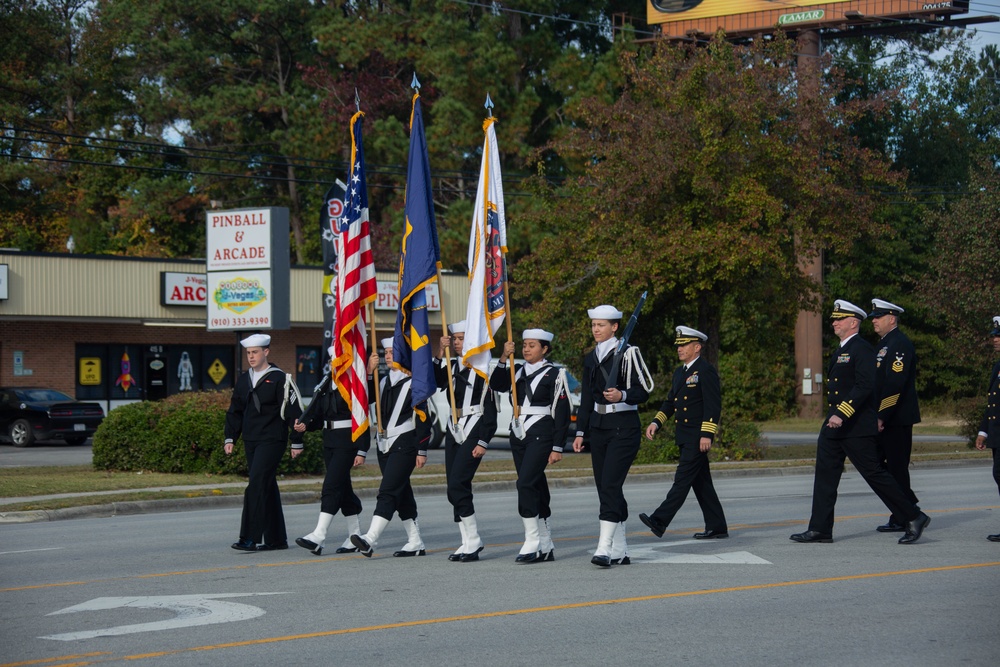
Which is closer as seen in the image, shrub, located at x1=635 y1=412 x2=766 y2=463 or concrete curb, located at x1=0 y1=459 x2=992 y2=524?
concrete curb, located at x1=0 y1=459 x2=992 y2=524

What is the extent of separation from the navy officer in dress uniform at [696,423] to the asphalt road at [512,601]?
0.30 m

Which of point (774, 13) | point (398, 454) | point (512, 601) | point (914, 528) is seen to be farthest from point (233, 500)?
point (774, 13)

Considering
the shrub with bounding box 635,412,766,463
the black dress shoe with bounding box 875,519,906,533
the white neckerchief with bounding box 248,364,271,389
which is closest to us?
the white neckerchief with bounding box 248,364,271,389

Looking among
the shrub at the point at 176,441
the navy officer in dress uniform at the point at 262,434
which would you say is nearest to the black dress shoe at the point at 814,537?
the navy officer in dress uniform at the point at 262,434

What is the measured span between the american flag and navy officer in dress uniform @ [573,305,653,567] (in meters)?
2.05

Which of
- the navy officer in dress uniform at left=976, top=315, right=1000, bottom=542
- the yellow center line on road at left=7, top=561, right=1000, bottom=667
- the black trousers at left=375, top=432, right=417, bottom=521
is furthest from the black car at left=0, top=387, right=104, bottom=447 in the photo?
the yellow center line on road at left=7, top=561, right=1000, bottom=667

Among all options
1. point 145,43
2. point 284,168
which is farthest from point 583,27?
point 145,43

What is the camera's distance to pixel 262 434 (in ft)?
39.4

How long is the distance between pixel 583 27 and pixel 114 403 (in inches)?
1017

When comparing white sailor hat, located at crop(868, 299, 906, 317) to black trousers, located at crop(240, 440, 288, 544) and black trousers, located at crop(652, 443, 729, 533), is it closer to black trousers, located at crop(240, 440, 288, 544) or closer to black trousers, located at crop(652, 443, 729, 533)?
black trousers, located at crop(652, 443, 729, 533)

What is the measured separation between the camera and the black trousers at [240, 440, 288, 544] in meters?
11.8

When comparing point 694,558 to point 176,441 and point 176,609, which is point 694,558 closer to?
point 176,609

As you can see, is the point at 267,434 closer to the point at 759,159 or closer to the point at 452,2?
the point at 759,159

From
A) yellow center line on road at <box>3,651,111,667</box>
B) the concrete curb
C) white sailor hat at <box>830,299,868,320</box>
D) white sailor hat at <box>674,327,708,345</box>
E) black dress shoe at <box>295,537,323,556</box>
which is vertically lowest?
the concrete curb
